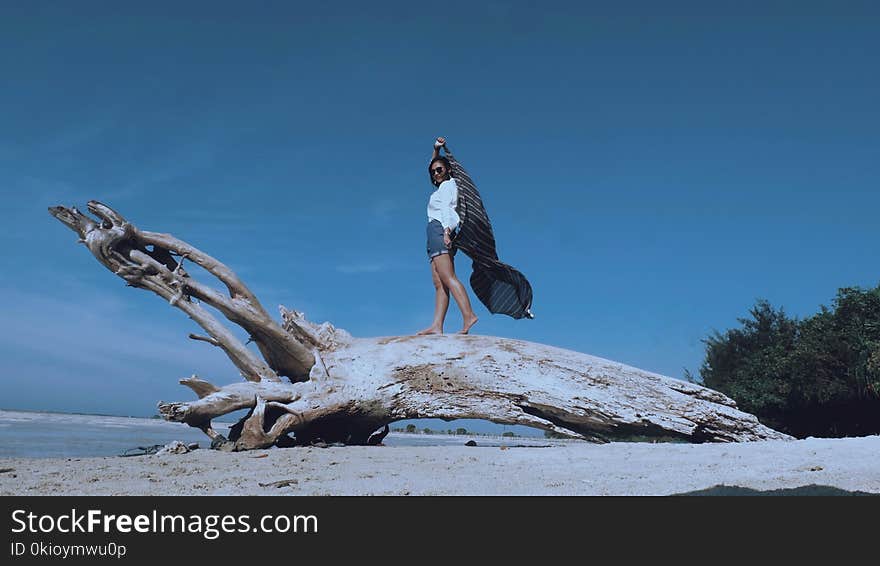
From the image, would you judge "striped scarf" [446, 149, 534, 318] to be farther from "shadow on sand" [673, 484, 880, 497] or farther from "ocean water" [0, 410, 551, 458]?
"shadow on sand" [673, 484, 880, 497]

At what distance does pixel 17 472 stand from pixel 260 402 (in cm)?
278

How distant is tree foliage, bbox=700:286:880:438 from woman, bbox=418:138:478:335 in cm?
1357

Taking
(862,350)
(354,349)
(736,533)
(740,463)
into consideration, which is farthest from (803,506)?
(862,350)

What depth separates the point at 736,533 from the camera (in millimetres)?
2873

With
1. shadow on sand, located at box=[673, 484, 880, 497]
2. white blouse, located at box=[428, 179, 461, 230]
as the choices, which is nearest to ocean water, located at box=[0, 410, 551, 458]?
white blouse, located at box=[428, 179, 461, 230]

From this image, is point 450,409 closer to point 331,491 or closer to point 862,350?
point 331,491

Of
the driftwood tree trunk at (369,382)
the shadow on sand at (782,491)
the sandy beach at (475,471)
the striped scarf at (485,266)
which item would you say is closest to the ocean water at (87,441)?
the driftwood tree trunk at (369,382)

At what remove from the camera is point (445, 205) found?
923 cm

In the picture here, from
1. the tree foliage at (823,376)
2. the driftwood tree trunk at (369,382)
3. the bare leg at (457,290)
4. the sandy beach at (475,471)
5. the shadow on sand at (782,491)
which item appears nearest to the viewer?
the shadow on sand at (782,491)

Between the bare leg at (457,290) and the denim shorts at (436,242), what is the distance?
0.33 ft

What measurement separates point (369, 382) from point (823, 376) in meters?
16.6

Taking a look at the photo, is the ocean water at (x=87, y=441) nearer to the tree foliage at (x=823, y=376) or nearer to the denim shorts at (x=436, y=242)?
the denim shorts at (x=436, y=242)

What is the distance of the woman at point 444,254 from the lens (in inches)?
354

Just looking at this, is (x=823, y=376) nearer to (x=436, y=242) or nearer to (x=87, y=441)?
(x=436, y=242)
